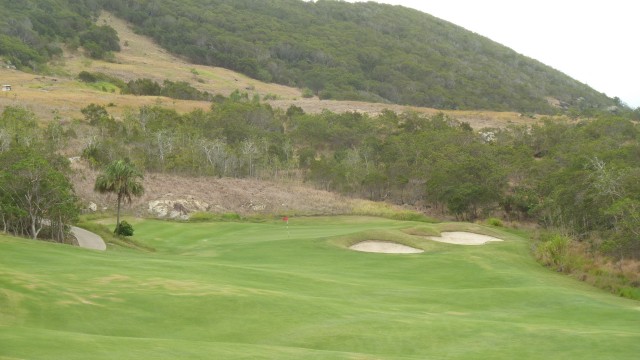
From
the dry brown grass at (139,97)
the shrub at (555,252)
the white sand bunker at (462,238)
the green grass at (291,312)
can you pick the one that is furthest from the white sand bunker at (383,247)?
the dry brown grass at (139,97)

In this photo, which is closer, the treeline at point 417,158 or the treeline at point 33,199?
the treeline at point 33,199

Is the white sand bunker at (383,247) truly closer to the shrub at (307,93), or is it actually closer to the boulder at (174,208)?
the boulder at (174,208)

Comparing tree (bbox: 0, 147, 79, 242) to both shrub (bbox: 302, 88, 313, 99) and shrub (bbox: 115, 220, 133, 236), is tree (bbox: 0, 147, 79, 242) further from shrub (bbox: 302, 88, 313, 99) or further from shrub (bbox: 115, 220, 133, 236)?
shrub (bbox: 302, 88, 313, 99)

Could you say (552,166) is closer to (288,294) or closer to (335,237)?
(335,237)

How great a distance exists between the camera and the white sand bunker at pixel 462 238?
160 feet

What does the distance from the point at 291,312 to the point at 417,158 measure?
221 ft

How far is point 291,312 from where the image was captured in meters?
21.0

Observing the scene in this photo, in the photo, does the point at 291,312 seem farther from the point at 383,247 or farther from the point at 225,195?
the point at 225,195

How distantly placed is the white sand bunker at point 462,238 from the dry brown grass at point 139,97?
65.8 m

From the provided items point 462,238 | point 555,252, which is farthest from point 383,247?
point 555,252

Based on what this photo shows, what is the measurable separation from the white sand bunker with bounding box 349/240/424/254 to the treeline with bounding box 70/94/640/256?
11731 millimetres

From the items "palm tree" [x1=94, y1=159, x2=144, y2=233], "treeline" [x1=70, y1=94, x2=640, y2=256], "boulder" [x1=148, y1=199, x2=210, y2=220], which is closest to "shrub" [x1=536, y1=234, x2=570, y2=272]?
"treeline" [x1=70, y1=94, x2=640, y2=256]

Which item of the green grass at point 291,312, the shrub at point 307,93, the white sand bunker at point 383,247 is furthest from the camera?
the shrub at point 307,93

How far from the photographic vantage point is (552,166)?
7775cm
